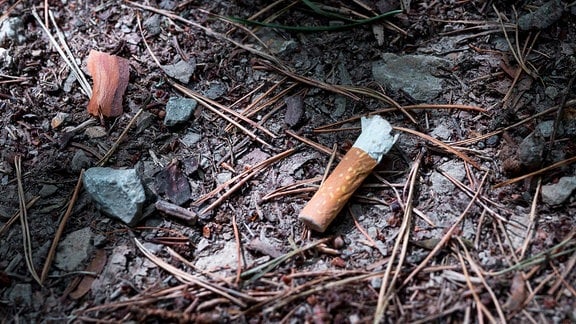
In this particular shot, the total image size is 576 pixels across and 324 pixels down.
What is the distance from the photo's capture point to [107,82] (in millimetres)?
2031

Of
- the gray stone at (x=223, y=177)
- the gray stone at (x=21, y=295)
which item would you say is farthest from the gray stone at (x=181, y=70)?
the gray stone at (x=21, y=295)

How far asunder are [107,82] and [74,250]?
2.15ft

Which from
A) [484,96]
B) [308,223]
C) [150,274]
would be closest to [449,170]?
[484,96]

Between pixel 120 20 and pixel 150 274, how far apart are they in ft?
3.70

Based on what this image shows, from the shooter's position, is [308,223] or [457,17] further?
[457,17]

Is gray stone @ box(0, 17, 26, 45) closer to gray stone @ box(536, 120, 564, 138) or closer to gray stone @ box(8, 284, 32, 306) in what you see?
gray stone @ box(8, 284, 32, 306)

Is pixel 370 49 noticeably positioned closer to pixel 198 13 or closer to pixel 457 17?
pixel 457 17

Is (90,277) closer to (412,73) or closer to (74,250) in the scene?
(74,250)

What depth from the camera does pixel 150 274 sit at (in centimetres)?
160

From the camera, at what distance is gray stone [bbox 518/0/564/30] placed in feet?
6.61

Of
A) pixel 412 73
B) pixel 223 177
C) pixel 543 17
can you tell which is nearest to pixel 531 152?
pixel 412 73

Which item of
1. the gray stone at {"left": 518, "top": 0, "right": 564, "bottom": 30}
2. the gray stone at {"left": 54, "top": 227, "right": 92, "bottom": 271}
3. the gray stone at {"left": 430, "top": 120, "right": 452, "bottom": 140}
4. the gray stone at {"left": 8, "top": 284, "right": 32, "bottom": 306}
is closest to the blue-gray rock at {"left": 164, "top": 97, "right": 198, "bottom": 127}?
the gray stone at {"left": 54, "top": 227, "right": 92, "bottom": 271}

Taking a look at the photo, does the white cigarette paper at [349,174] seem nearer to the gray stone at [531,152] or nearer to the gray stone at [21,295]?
the gray stone at [531,152]

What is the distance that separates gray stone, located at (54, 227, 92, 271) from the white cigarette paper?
64 cm
